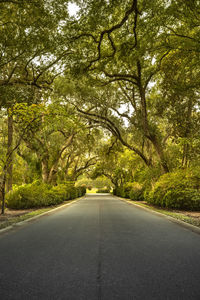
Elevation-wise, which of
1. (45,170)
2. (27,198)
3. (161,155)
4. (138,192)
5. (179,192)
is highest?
(161,155)

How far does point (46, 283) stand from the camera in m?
3.29

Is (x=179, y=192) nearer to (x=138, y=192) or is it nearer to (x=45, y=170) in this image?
(x=138, y=192)

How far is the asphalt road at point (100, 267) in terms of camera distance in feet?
9.91

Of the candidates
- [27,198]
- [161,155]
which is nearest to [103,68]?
[161,155]

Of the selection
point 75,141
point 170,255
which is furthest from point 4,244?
point 75,141

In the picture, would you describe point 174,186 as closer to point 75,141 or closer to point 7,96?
point 7,96

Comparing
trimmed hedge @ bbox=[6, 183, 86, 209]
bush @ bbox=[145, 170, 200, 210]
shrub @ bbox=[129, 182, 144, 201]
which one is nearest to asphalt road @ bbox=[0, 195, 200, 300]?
bush @ bbox=[145, 170, 200, 210]

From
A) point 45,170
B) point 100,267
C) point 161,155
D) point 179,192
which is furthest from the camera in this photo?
point 45,170

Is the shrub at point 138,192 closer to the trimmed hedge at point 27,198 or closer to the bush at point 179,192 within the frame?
the bush at point 179,192

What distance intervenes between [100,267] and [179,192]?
34.3 ft

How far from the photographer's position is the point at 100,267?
393 cm

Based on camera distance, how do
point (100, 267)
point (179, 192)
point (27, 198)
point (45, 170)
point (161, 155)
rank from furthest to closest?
point (45, 170), point (161, 155), point (27, 198), point (179, 192), point (100, 267)

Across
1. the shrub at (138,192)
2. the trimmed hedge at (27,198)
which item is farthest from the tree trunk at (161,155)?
the trimmed hedge at (27,198)

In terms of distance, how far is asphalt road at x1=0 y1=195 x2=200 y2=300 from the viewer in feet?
9.91
